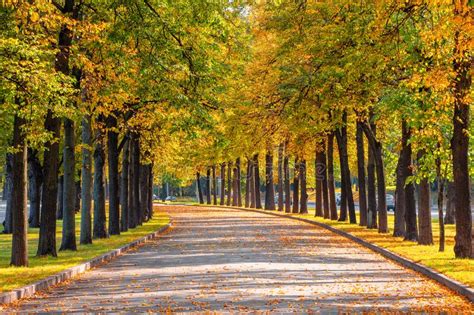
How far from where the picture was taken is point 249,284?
55.1 feet

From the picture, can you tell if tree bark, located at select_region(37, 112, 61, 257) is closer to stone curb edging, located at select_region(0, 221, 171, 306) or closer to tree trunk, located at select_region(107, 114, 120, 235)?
stone curb edging, located at select_region(0, 221, 171, 306)

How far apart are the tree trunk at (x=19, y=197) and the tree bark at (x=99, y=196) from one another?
1264cm

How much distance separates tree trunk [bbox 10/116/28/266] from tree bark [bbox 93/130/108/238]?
1264 centimetres

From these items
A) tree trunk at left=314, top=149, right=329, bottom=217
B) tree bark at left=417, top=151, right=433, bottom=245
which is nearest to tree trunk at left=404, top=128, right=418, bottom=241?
tree bark at left=417, top=151, right=433, bottom=245

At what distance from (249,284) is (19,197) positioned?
633 centimetres

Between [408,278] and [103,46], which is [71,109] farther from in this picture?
[408,278]

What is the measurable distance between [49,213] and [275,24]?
44.5 feet

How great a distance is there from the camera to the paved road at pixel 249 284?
1366 centimetres

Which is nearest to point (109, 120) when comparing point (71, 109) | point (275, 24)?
point (275, 24)

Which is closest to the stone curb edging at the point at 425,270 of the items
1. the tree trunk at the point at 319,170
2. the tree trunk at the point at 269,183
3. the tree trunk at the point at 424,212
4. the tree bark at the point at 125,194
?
the tree trunk at the point at 424,212

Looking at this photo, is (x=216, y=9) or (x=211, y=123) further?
(x=211, y=123)

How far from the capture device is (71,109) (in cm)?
1858

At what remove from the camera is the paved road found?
13.7 m

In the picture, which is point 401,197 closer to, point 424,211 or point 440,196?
point 424,211
